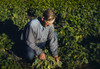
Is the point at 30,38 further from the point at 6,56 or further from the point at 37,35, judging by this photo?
the point at 6,56

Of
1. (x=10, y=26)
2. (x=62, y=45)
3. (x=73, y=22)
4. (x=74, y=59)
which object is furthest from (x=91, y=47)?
(x=10, y=26)

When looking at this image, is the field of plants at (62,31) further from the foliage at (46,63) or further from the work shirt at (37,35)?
the work shirt at (37,35)

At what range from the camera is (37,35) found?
351 cm

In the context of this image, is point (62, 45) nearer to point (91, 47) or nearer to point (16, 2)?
point (91, 47)

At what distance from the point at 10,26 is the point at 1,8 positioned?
3.07ft

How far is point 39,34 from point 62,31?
3.79 feet

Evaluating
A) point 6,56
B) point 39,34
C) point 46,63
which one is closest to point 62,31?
point 39,34

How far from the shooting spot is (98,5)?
6121 mm

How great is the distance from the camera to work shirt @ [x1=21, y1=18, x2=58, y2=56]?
3.32 m

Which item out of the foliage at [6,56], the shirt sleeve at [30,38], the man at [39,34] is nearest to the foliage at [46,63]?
the man at [39,34]

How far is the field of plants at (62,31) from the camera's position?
3.67 m

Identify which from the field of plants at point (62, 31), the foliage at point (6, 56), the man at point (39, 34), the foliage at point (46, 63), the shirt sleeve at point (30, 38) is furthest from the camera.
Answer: the field of plants at point (62, 31)

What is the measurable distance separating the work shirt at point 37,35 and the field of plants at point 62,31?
26 centimetres

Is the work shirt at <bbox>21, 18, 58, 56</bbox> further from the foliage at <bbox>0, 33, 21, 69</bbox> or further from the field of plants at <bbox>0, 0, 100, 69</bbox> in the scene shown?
the foliage at <bbox>0, 33, 21, 69</bbox>
